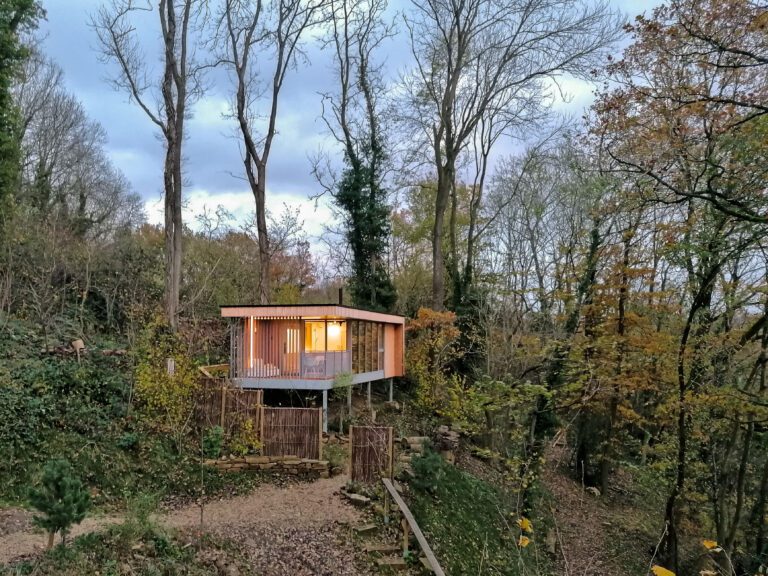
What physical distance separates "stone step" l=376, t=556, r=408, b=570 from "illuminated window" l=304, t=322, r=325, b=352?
7.05 meters

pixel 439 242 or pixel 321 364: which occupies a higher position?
pixel 439 242

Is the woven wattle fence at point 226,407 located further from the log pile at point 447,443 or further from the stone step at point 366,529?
the log pile at point 447,443

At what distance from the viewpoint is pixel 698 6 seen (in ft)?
20.2

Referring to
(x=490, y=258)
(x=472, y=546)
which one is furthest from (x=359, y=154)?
(x=472, y=546)

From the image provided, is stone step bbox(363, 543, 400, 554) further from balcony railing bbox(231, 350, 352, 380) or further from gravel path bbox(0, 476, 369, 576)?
balcony railing bbox(231, 350, 352, 380)

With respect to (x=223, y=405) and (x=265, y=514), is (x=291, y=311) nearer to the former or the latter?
(x=223, y=405)

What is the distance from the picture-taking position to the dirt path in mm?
6437

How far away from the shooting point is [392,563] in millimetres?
6887

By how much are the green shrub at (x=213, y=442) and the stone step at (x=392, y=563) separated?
402cm

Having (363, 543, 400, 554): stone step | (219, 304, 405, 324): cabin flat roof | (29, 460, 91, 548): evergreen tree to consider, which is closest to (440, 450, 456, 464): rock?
(219, 304, 405, 324): cabin flat roof

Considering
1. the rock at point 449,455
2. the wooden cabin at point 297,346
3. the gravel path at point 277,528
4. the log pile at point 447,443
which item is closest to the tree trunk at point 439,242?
the wooden cabin at point 297,346

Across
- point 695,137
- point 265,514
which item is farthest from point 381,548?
point 695,137

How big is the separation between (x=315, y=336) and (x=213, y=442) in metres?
4.67

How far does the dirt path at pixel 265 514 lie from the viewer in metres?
6.44
